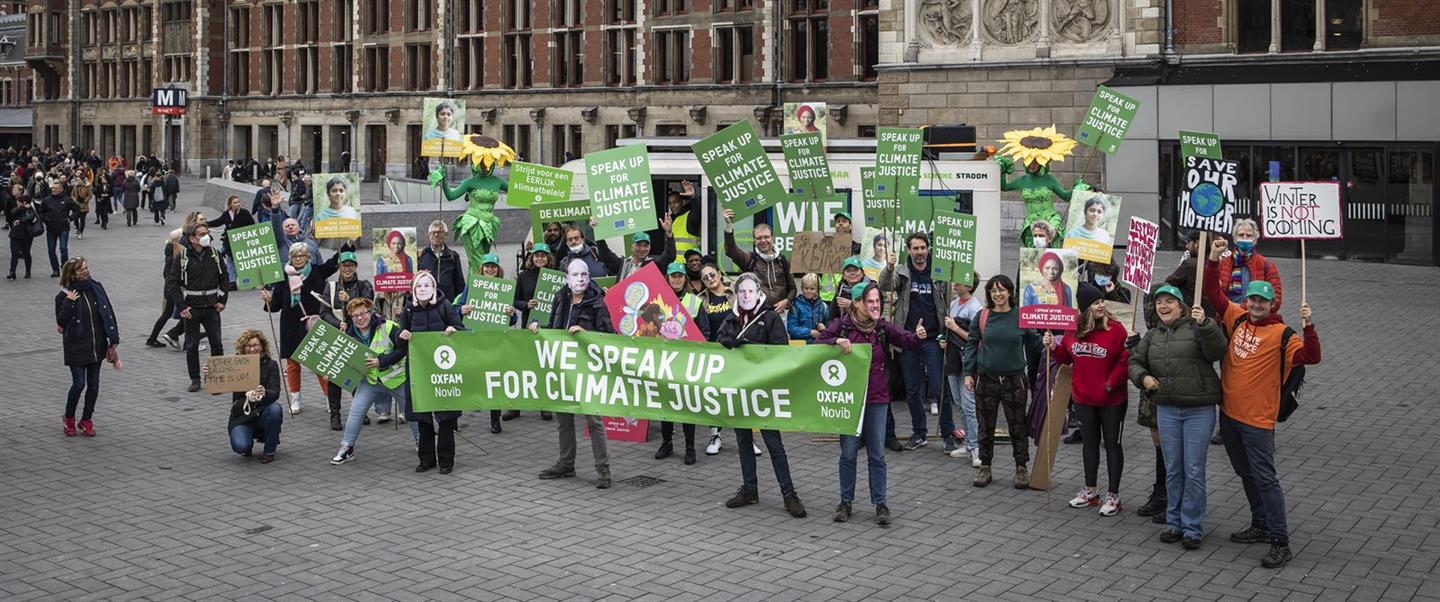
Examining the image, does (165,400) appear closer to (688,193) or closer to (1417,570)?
(688,193)

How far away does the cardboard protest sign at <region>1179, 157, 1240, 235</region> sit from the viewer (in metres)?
12.5

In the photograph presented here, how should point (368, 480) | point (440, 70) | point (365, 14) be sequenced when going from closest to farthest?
point (368, 480)
point (440, 70)
point (365, 14)

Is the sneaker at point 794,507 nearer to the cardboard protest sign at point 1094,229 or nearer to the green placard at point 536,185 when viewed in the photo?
the cardboard protest sign at point 1094,229

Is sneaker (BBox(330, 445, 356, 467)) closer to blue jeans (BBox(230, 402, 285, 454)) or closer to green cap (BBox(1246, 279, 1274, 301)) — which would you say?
blue jeans (BBox(230, 402, 285, 454))

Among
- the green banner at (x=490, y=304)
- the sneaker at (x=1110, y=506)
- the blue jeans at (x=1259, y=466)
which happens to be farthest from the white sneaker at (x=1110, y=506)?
the green banner at (x=490, y=304)

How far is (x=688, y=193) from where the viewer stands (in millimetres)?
19031

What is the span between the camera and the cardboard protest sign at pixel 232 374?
1345 centimetres

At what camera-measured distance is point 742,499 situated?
1212cm

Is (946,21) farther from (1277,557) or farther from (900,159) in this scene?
(1277,557)

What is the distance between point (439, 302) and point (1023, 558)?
5.56m

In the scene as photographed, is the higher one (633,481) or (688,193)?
(688,193)

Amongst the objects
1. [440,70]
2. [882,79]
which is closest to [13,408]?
[882,79]

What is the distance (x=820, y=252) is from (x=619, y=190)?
6.85 ft

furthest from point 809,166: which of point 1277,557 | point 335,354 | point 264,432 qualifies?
point 1277,557
